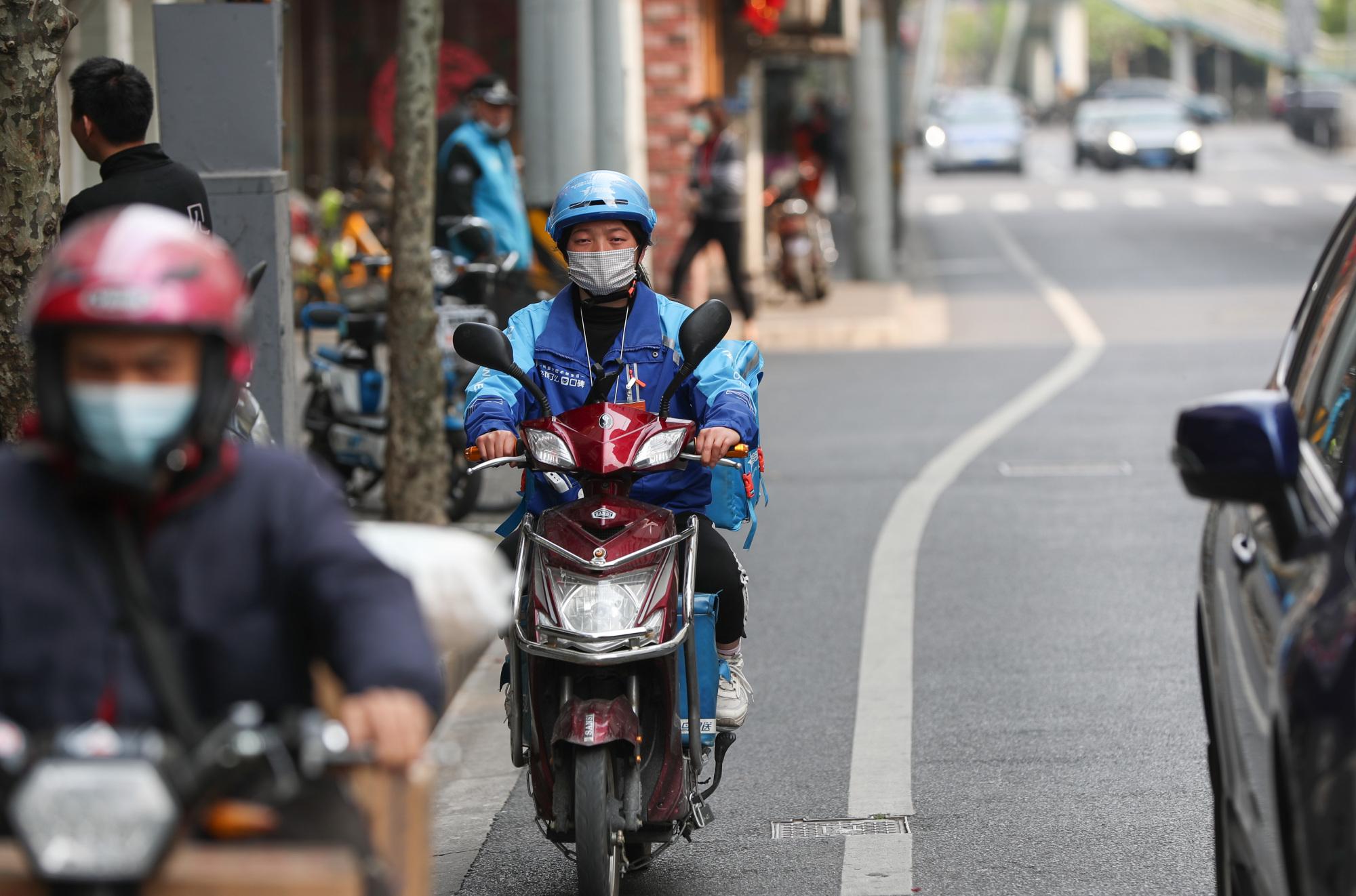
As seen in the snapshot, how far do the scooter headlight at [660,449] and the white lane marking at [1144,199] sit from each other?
3575cm

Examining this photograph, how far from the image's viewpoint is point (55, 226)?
6.41m

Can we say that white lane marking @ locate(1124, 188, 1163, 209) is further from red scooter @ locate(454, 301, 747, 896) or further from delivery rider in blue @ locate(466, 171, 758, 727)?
red scooter @ locate(454, 301, 747, 896)

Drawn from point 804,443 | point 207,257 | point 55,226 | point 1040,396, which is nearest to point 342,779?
point 207,257

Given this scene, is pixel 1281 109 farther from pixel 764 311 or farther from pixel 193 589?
pixel 193 589

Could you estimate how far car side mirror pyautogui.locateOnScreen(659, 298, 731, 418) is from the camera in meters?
4.91

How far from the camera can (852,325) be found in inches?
806

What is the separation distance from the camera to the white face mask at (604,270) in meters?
5.31

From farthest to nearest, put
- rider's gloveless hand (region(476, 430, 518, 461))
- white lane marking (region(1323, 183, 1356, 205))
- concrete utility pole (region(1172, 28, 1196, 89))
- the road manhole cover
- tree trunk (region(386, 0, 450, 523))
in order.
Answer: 1. concrete utility pole (region(1172, 28, 1196, 89))
2. white lane marking (region(1323, 183, 1356, 205))
3. the road manhole cover
4. tree trunk (region(386, 0, 450, 523))
5. rider's gloveless hand (region(476, 430, 518, 461))

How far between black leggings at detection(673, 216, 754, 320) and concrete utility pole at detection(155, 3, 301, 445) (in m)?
10.4

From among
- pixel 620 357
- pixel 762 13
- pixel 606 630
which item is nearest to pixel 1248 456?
pixel 606 630

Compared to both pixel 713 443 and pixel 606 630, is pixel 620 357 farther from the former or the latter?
pixel 606 630

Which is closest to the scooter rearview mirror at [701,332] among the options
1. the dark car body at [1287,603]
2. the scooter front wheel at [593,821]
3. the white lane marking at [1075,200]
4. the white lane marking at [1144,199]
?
the scooter front wheel at [593,821]

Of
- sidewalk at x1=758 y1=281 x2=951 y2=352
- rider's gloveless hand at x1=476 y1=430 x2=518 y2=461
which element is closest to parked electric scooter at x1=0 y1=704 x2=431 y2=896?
rider's gloveless hand at x1=476 y1=430 x2=518 y2=461

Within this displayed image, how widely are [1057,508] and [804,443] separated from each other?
9.61 ft
